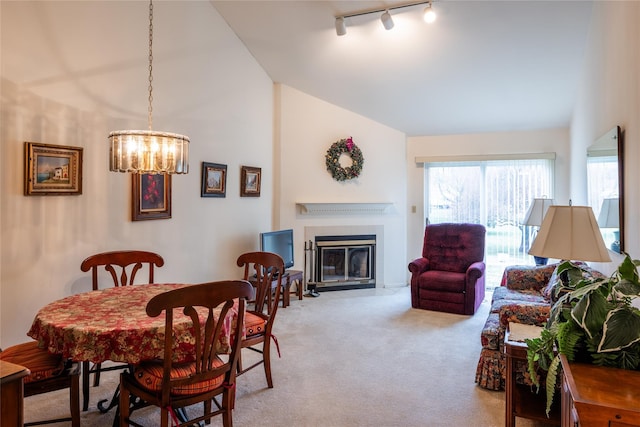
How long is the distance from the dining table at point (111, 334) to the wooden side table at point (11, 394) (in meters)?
0.45

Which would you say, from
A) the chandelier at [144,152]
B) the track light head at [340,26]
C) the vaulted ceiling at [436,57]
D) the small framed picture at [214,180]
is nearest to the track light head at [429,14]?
the vaulted ceiling at [436,57]

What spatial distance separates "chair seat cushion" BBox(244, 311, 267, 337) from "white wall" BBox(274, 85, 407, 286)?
279cm

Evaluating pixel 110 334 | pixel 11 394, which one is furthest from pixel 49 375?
pixel 11 394

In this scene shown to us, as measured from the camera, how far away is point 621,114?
2.65 meters

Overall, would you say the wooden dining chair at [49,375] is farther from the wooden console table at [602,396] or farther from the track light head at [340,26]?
the track light head at [340,26]

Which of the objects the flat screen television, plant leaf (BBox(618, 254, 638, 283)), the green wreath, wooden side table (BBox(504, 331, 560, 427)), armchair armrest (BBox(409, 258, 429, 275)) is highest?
the green wreath

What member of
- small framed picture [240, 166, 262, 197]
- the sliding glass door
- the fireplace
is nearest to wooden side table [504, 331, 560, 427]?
small framed picture [240, 166, 262, 197]

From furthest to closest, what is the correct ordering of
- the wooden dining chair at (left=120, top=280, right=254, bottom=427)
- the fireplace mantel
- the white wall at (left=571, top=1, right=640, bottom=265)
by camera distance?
the fireplace mantel → the white wall at (left=571, top=1, right=640, bottom=265) → the wooden dining chair at (left=120, top=280, right=254, bottom=427)

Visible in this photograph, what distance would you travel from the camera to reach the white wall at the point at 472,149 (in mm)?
5438

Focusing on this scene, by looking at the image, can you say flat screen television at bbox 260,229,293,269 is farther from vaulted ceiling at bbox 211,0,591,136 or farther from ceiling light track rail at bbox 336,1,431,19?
ceiling light track rail at bbox 336,1,431,19

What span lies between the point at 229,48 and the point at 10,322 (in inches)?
138

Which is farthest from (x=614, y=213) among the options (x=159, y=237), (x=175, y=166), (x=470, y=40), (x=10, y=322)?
(x=10, y=322)

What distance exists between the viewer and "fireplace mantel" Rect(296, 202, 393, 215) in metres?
5.71

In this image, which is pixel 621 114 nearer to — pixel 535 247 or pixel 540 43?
pixel 535 247
